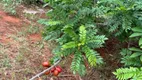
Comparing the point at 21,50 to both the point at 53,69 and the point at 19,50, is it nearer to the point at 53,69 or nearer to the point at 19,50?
the point at 19,50

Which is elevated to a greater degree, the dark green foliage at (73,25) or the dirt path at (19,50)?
the dark green foliage at (73,25)

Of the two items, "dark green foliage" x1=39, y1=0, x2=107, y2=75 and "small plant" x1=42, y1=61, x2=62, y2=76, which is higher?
"dark green foliage" x1=39, y1=0, x2=107, y2=75

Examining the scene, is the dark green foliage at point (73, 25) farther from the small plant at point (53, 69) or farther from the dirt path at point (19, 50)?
the dirt path at point (19, 50)

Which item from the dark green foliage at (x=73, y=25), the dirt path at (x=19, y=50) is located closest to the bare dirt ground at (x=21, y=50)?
the dirt path at (x=19, y=50)

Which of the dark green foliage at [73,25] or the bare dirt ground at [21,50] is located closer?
the dark green foliage at [73,25]

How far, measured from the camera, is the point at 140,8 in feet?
9.02

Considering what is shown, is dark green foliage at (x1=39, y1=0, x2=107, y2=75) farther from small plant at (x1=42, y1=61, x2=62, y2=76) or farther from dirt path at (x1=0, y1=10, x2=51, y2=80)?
dirt path at (x1=0, y1=10, x2=51, y2=80)

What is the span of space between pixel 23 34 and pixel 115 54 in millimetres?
1350

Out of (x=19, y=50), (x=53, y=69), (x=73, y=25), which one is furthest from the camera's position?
(x=19, y=50)

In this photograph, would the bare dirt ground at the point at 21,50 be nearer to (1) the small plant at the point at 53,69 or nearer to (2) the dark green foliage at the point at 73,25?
(1) the small plant at the point at 53,69

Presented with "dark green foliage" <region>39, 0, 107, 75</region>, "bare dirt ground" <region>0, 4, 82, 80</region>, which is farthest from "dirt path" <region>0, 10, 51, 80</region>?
"dark green foliage" <region>39, 0, 107, 75</region>

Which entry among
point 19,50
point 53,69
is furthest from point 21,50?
point 53,69

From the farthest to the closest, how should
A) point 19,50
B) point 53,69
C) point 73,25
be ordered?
point 19,50 < point 53,69 < point 73,25

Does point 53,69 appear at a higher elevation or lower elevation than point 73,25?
lower
